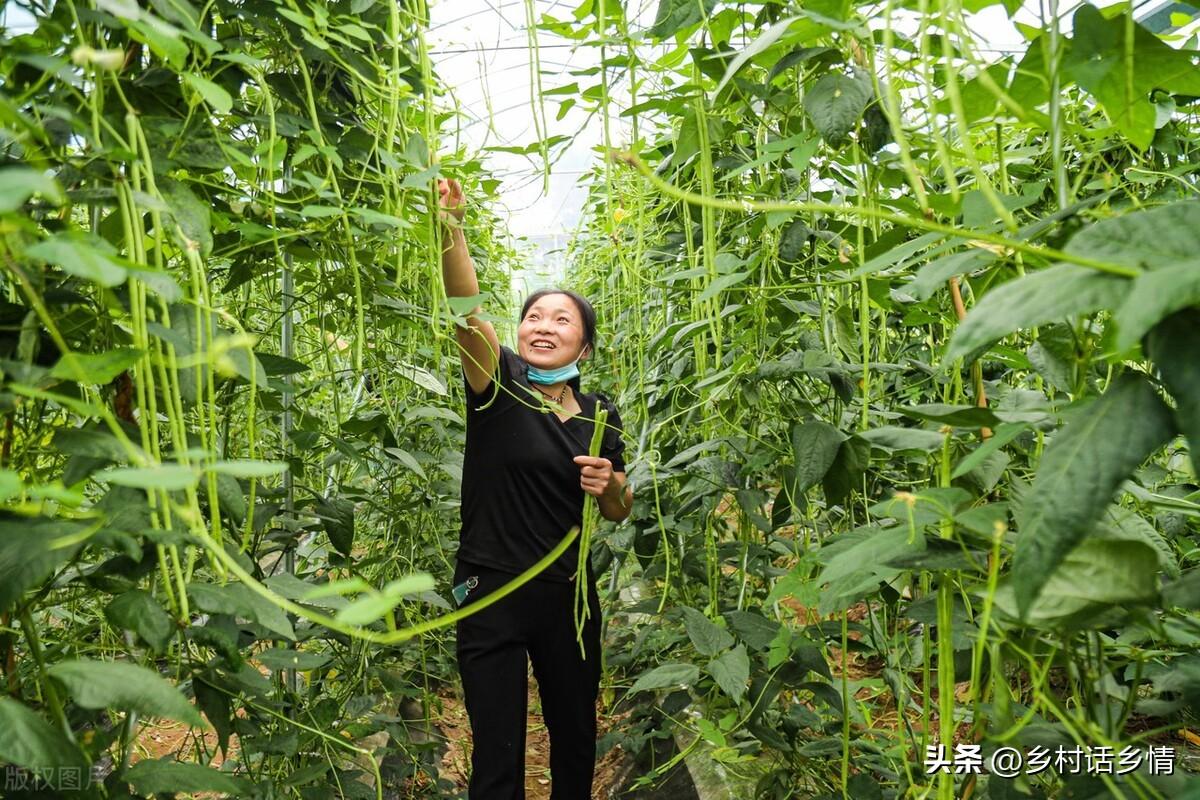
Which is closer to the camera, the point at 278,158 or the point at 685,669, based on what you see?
the point at 278,158

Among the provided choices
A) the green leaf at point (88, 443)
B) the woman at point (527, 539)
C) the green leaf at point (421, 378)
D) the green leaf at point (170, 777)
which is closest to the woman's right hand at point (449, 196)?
the woman at point (527, 539)

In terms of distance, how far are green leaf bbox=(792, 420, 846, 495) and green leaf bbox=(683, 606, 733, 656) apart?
382mm

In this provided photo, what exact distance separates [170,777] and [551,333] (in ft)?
3.93

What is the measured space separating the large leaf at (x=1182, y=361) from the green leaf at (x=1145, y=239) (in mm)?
36

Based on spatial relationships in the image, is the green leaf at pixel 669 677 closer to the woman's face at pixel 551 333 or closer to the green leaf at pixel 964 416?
the woman's face at pixel 551 333

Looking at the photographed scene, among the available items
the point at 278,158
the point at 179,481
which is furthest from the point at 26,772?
the point at 278,158

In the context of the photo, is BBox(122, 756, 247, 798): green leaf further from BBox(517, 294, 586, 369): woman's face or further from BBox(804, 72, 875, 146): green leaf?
BBox(517, 294, 586, 369): woman's face

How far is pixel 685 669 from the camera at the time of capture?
57.9 inches

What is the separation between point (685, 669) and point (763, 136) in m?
0.90

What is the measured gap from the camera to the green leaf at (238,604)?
756mm

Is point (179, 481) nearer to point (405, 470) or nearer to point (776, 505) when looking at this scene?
point (776, 505)

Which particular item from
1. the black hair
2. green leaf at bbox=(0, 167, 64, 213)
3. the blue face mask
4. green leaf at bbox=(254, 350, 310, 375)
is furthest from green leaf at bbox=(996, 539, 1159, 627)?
the black hair

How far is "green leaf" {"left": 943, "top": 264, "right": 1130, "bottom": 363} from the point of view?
496mm

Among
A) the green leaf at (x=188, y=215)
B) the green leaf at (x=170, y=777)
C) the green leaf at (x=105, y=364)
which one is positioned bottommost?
the green leaf at (x=170, y=777)
